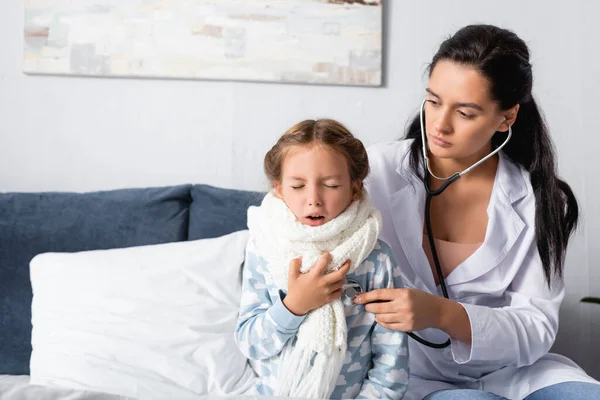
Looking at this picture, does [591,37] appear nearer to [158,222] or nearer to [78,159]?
[158,222]

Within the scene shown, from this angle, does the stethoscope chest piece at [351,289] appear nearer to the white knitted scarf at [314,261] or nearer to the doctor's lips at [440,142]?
the white knitted scarf at [314,261]

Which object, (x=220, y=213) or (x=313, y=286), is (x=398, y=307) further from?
(x=220, y=213)

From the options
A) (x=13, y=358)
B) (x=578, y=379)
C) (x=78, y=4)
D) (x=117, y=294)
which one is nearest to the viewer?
(x=578, y=379)

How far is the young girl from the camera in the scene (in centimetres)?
132

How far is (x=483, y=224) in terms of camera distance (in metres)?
1.64

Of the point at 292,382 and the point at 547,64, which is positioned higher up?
the point at 547,64

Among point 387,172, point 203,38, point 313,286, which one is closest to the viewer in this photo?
point 313,286

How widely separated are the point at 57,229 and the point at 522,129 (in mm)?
1236

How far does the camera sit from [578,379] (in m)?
1.47

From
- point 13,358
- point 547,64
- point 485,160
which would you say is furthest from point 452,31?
point 13,358

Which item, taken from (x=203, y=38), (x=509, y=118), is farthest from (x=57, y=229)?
(x=509, y=118)

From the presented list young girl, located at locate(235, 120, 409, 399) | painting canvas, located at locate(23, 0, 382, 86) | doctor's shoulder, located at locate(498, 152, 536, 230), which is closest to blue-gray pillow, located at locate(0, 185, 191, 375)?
painting canvas, located at locate(23, 0, 382, 86)

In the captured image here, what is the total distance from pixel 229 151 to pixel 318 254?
90 centimetres

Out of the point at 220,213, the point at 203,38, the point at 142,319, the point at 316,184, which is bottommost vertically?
the point at 142,319
